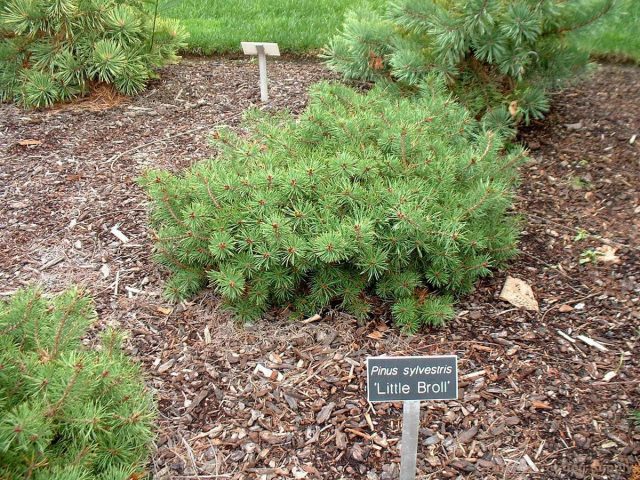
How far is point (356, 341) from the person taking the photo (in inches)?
102

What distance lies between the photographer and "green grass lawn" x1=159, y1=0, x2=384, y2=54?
17.3ft

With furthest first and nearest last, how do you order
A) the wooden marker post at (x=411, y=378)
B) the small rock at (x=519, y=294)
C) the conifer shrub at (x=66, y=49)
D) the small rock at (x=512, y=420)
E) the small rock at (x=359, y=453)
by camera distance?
1. the conifer shrub at (x=66, y=49)
2. the small rock at (x=519, y=294)
3. the small rock at (x=512, y=420)
4. the small rock at (x=359, y=453)
5. the wooden marker post at (x=411, y=378)

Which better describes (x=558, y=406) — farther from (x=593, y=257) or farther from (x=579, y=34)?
(x=579, y=34)

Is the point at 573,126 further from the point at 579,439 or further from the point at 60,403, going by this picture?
the point at 60,403

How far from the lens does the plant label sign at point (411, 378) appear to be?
5.99 ft

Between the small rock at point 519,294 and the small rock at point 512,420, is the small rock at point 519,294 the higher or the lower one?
the higher one

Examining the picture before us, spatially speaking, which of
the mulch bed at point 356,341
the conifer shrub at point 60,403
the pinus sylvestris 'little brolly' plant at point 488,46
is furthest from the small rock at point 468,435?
the pinus sylvestris 'little brolly' plant at point 488,46

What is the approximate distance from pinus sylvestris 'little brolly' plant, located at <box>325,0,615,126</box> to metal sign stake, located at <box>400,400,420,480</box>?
228 centimetres

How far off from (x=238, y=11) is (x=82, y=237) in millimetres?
3411

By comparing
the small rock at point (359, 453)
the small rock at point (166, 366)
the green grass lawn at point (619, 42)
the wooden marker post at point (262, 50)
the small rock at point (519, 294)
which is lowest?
the small rock at point (359, 453)

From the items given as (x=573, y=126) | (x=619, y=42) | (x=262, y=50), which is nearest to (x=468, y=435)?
(x=573, y=126)

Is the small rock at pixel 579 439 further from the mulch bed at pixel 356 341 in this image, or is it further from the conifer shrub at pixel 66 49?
the conifer shrub at pixel 66 49

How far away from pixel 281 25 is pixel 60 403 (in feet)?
14.9

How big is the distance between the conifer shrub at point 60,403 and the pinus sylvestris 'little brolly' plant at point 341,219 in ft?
2.42
